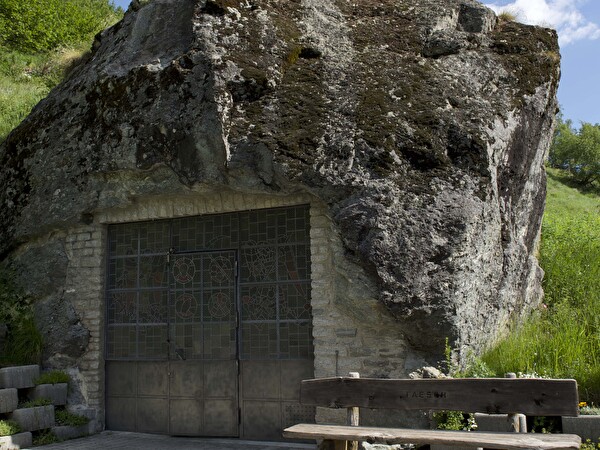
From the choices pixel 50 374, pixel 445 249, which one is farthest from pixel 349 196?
pixel 50 374

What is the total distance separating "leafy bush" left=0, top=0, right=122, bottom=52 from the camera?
81.1 ft

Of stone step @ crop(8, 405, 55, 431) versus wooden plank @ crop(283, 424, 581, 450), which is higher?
wooden plank @ crop(283, 424, 581, 450)

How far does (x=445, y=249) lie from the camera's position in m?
6.70

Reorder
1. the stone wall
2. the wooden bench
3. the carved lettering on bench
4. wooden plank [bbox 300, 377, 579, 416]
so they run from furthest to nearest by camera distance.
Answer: the stone wall, the carved lettering on bench, wooden plank [bbox 300, 377, 579, 416], the wooden bench

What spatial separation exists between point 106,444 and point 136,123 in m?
3.80

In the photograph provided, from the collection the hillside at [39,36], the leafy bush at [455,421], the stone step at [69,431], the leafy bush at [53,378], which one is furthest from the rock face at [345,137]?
the hillside at [39,36]

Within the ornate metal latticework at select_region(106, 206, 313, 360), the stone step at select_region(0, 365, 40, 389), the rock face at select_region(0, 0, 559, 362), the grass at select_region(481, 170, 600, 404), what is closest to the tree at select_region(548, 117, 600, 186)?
the grass at select_region(481, 170, 600, 404)

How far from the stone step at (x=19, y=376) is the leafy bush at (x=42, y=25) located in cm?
1986

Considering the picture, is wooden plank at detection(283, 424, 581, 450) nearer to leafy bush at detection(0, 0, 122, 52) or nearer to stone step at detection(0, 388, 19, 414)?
stone step at detection(0, 388, 19, 414)

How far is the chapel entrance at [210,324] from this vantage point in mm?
7645

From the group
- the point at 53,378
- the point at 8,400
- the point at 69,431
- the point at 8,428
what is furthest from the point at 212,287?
the point at 8,428

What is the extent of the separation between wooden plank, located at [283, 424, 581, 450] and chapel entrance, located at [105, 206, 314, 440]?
2838 millimetres

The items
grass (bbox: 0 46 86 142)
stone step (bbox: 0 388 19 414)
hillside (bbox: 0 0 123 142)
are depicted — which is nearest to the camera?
stone step (bbox: 0 388 19 414)

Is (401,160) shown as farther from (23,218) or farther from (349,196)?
(23,218)
